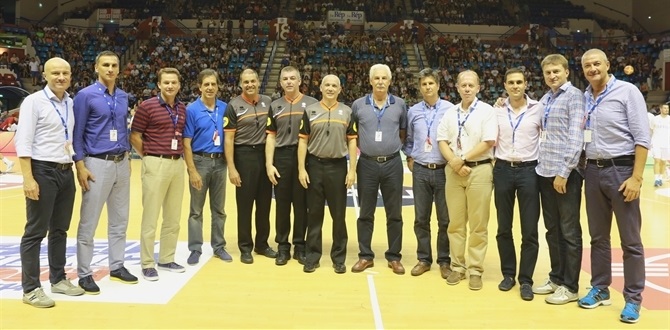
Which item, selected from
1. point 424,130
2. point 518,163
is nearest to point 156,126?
point 424,130

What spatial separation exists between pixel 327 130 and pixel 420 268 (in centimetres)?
148

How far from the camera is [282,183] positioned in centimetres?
505

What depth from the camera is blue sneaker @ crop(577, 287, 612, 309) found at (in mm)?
3951

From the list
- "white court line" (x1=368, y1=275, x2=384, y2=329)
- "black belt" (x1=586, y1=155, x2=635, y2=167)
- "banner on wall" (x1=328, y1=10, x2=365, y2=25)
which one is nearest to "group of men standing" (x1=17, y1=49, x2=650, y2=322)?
"black belt" (x1=586, y1=155, x2=635, y2=167)

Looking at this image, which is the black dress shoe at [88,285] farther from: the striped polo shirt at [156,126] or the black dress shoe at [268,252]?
the black dress shoe at [268,252]

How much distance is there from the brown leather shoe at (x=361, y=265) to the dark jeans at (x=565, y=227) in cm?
158

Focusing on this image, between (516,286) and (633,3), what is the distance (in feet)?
97.1

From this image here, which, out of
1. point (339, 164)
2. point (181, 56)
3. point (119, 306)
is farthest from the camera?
point (181, 56)

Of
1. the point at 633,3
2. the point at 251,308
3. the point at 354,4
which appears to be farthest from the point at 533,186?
the point at 633,3

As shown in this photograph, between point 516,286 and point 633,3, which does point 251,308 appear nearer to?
point 516,286

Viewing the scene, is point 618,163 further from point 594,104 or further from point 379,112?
point 379,112

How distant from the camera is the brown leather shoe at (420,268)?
4.78 metres

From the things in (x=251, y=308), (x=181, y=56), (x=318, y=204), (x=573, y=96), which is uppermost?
(x=181, y=56)

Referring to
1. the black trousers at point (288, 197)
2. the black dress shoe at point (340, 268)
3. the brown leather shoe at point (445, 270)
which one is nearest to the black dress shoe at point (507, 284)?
the brown leather shoe at point (445, 270)
